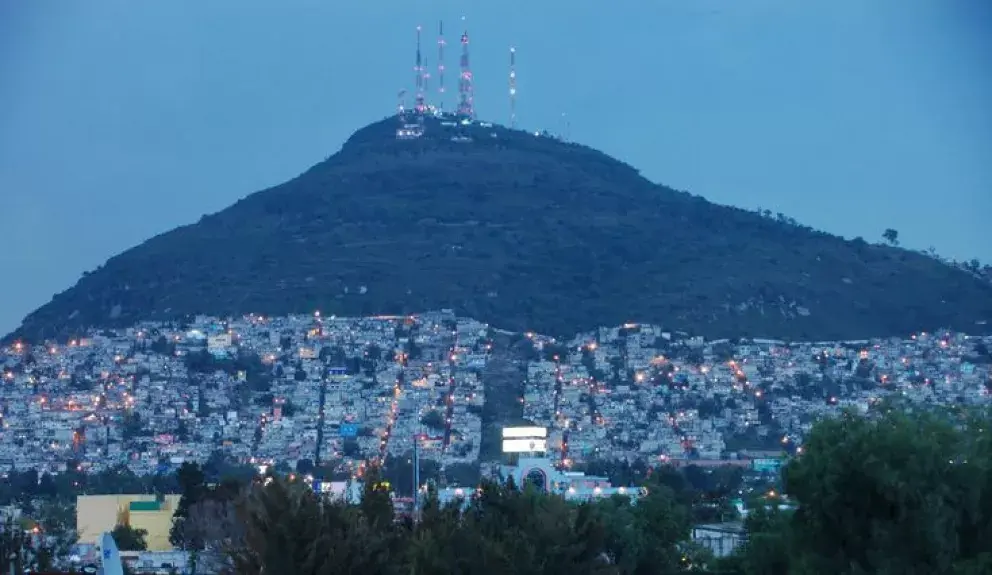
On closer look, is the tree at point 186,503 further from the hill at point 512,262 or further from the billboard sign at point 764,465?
the hill at point 512,262

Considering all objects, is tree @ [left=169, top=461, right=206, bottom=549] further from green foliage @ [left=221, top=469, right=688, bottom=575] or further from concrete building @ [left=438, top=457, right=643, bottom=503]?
green foliage @ [left=221, top=469, right=688, bottom=575]

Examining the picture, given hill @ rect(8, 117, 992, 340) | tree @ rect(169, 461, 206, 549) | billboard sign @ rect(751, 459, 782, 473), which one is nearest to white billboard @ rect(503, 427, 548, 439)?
billboard sign @ rect(751, 459, 782, 473)

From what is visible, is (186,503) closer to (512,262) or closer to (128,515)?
(128,515)

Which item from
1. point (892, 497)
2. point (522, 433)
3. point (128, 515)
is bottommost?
point (892, 497)

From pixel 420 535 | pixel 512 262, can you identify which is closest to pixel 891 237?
pixel 512 262

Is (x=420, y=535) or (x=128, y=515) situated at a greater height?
A: (x=128, y=515)

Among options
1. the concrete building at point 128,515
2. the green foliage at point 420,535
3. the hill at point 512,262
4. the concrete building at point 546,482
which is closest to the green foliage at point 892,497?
the green foliage at point 420,535
